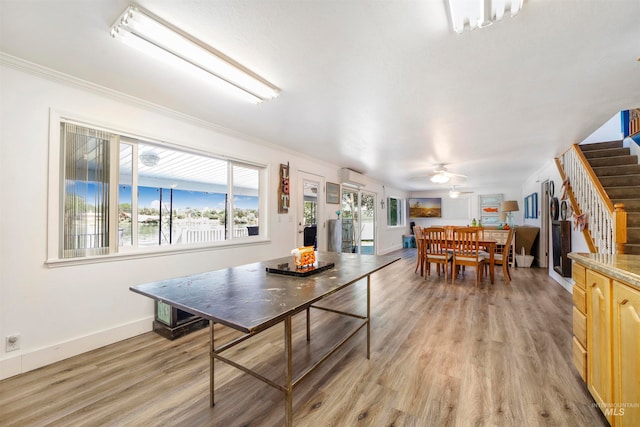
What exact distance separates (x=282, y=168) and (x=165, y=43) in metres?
2.53

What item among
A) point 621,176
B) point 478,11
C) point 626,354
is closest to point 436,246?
point 621,176

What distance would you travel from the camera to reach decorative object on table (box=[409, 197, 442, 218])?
10.2 m

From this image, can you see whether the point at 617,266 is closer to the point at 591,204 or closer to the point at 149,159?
the point at 591,204

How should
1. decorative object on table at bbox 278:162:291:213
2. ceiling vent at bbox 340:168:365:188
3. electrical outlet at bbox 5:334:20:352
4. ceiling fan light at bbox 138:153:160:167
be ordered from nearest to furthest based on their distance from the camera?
electrical outlet at bbox 5:334:20:352 → ceiling fan light at bbox 138:153:160:167 → decorative object on table at bbox 278:162:291:213 → ceiling vent at bbox 340:168:365:188

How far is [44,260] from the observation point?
197cm

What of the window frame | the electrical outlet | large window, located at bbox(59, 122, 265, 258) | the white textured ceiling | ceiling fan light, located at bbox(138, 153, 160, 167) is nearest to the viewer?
the white textured ceiling

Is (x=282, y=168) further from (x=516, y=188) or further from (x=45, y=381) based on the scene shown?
(x=516, y=188)

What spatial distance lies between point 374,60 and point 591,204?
345 centimetres

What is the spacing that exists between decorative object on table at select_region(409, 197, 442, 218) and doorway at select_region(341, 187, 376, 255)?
3777 millimetres

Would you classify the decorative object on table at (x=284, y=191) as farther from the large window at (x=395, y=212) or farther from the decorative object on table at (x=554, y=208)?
the large window at (x=395, y=212)

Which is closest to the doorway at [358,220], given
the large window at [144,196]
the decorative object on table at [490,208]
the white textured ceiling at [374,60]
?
the large window at [144,196]

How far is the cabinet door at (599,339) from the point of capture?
131cm

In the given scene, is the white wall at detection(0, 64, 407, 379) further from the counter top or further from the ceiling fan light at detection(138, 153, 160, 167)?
the counter top

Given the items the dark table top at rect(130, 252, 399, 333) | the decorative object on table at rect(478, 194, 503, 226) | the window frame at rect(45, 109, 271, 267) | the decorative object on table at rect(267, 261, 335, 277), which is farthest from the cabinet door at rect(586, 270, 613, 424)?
the decorative object on table at rect(478, 194, 503, 226)
